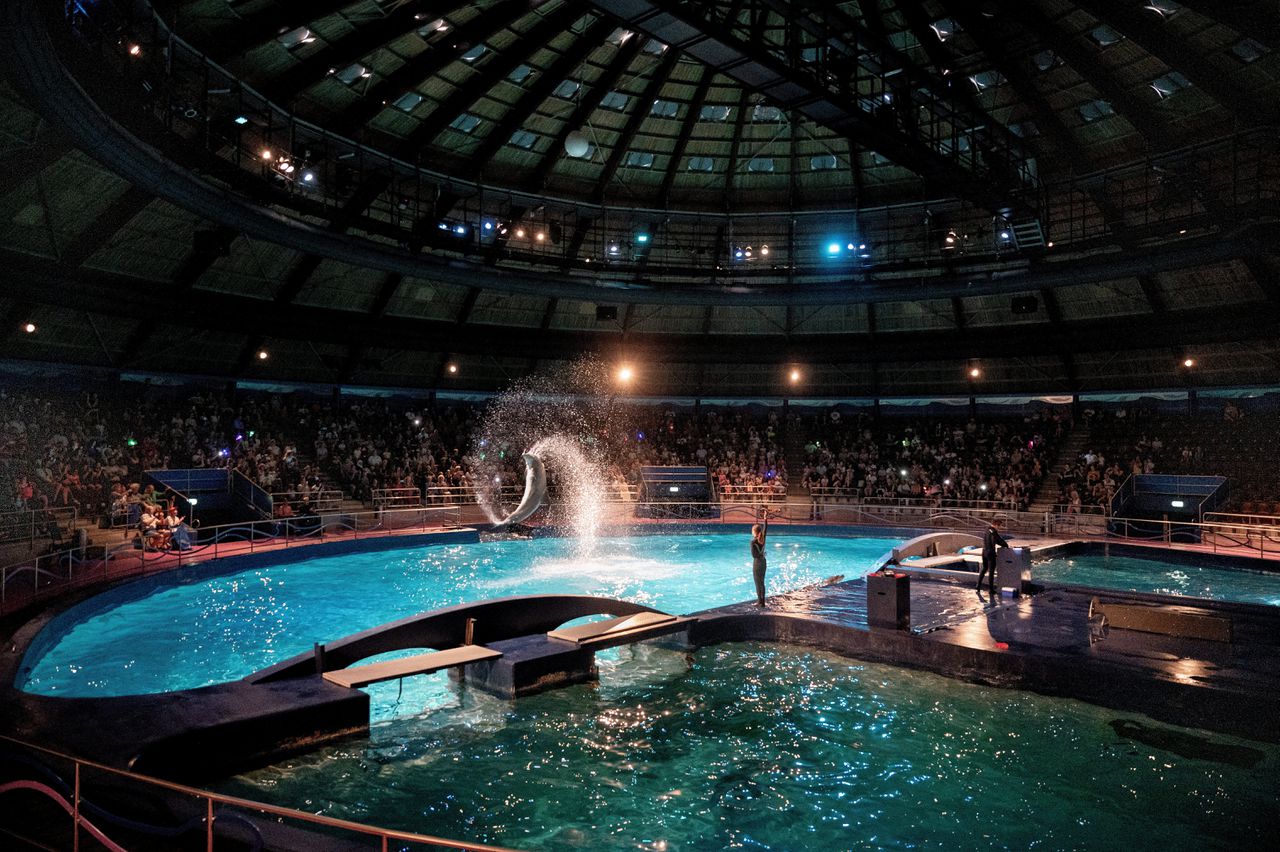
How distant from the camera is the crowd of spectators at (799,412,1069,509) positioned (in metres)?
33.6

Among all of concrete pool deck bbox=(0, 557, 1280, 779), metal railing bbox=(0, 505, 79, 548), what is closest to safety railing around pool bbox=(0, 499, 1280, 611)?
metal railing bbox=(0, 505, 79, 548)

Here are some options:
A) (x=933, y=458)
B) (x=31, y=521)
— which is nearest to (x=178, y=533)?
(x=31, y=521)

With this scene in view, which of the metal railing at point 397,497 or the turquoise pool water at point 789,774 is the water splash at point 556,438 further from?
the turquoise pool water at point 789,774

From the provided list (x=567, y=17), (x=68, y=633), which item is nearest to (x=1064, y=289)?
(x=567, y=17)

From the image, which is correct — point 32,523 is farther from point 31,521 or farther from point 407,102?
point 407,102

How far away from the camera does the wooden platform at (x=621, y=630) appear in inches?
474

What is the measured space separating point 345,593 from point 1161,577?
21.2 m

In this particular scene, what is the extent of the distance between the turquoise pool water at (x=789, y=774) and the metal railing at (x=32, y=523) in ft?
45.8

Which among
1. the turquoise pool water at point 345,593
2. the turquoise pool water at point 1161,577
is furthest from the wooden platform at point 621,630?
the turquoise pool water at point 1161,577

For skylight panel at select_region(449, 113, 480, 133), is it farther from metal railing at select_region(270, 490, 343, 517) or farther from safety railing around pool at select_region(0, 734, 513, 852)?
safety railing around pool at select_region(0, 734, 513, 852)

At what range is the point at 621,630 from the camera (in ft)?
41.2

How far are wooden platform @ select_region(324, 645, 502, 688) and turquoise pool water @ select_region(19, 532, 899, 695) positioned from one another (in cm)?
389

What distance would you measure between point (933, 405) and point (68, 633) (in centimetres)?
3706

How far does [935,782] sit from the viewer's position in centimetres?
827
